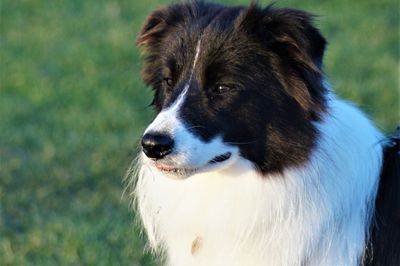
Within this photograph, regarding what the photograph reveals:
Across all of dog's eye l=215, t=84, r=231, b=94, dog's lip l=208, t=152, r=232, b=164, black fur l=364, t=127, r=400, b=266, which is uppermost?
dog's eye l=215, t=84, r=231, b=94

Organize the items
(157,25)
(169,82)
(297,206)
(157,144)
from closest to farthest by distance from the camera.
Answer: (157,144), (297,206), (169,82), (157,25)

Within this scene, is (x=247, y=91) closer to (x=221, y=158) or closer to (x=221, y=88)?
(x=221, y=88)

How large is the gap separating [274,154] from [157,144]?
59 centimetres

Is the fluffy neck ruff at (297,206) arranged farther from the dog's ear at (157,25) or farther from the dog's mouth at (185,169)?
the dog's ear at (157,25)

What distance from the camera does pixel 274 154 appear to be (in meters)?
3.95

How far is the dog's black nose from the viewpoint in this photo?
12.1 ft

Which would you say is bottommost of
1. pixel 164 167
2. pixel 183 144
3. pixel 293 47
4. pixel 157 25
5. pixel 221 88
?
pixel 164 167

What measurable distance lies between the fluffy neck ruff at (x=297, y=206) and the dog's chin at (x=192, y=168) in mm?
98

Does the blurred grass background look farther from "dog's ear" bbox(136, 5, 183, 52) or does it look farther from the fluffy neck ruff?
the fluffy neck ruff

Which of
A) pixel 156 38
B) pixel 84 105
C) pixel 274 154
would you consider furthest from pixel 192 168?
pixel 84 105

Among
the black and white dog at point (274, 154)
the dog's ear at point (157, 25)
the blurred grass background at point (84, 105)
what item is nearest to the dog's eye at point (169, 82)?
the black and white dog at point (274, 154)

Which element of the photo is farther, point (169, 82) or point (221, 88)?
point (169, 82)

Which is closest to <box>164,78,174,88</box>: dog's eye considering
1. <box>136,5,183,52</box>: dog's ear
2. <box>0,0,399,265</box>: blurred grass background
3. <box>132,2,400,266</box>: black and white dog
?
<box>132,2,400,266</box>: black and white dog

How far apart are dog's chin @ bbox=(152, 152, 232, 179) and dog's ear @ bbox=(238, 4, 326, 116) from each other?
1.38 ft
